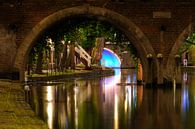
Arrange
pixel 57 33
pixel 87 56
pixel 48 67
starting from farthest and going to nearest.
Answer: pixel 87 56 → pixel 48 67 → pixel 57 33

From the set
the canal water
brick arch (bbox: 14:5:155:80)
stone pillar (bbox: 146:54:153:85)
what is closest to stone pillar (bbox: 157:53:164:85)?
stone pillar (bbox: 146:54:153:85)

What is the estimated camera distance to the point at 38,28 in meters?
20.8

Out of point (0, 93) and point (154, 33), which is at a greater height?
point (154, 33)

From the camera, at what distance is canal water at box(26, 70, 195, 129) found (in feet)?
38.7

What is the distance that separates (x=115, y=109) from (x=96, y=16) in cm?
740

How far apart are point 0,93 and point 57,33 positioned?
1078 cm

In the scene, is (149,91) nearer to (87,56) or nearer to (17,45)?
(17,45)

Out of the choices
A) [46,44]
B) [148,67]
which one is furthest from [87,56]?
[148,67]

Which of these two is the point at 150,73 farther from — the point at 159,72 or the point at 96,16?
the point at 96,16

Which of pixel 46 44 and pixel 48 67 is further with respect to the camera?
pixel 48 67

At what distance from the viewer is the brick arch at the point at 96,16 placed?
20.8 meters

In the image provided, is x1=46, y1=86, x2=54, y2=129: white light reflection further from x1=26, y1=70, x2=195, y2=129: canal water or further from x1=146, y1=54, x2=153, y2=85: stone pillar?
x1=146, y1=54, x2=153, y2=85: stone pillar

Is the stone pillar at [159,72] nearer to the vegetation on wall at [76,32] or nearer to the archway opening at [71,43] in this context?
the archway opening at [71,43]

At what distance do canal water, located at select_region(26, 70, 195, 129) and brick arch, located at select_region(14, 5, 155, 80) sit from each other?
1.38 meters
